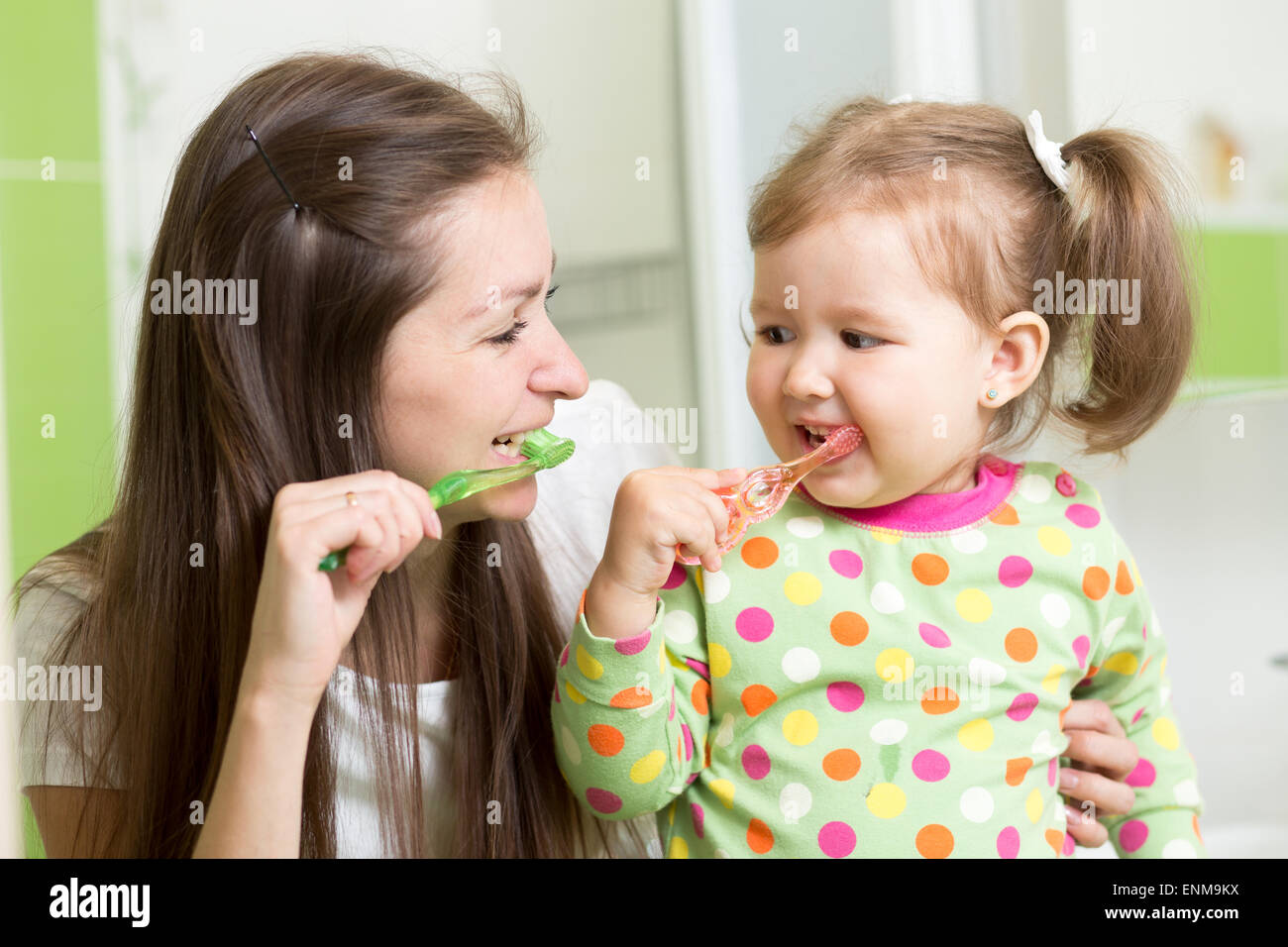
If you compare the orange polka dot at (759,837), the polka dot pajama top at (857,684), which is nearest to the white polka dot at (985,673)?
the polka dot pajama top at (857,684)

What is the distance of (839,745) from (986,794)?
0.42ft

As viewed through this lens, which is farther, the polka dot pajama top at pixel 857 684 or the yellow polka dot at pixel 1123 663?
the yellow polka dot at pixel 1123 663

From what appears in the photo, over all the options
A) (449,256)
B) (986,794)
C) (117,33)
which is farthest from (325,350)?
(117,33)

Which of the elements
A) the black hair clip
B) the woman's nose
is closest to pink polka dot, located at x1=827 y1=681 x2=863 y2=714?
the woman's nose

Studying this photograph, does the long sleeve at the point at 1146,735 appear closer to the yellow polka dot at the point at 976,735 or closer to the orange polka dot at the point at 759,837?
the yellow polka dot at the point at 976,735

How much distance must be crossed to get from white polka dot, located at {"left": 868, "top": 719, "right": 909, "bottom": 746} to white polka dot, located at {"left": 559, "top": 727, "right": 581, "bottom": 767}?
23cm

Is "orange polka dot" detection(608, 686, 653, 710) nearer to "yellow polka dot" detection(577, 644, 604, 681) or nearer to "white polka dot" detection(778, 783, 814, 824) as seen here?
"yellow polka dot" detection(577, 644, 604, 681)

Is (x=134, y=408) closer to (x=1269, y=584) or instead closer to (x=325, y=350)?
(x=325, y=350)

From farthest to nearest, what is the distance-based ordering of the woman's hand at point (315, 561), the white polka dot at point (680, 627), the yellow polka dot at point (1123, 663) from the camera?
the yellow polka dot at point (1123, 663) → the white polka dot at point (680, 627) → the woman's hand at point (315, 561)

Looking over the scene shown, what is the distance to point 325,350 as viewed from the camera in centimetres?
97

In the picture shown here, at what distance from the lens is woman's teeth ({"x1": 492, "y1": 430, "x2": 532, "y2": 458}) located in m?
1.01

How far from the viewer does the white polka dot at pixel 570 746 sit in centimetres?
93

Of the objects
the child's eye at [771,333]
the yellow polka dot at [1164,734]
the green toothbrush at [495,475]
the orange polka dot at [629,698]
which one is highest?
the child's eye at [771,333]

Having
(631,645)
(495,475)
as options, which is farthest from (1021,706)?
(495,475)
